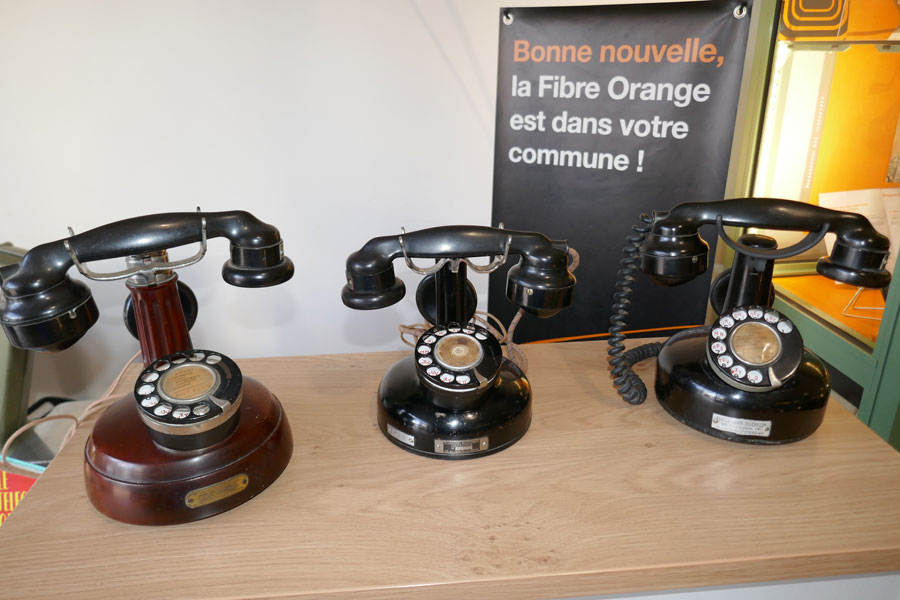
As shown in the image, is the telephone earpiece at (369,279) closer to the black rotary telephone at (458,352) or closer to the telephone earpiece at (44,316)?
the black rotary telephone at (458,352)

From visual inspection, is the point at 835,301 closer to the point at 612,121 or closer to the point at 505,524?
the point at 612,121

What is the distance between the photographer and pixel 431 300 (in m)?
0.93

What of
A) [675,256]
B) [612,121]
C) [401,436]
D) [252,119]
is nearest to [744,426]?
[675,256]

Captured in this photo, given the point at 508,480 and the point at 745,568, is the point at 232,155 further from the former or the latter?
the point at 745,568

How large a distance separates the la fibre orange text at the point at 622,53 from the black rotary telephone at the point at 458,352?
1.84 feet

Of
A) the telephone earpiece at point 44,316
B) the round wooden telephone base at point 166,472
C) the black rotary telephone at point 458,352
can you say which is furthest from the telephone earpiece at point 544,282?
the telephone earpiece at point 44,316

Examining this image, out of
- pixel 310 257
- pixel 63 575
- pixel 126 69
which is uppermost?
pixel 126 69

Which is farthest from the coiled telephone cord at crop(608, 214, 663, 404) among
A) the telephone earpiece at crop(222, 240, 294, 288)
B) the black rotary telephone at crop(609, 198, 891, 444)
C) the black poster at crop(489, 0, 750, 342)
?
the telephone earpiece at crop(222, 240, 294, 288)

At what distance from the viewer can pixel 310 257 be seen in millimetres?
1400

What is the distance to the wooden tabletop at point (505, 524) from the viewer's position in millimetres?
671

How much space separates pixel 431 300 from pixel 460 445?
8.9 inches

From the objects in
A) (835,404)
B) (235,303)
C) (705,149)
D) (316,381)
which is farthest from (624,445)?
(235,303)

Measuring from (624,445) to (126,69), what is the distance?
45.2 inches

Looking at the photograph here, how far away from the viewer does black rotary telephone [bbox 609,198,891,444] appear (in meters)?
0.81
